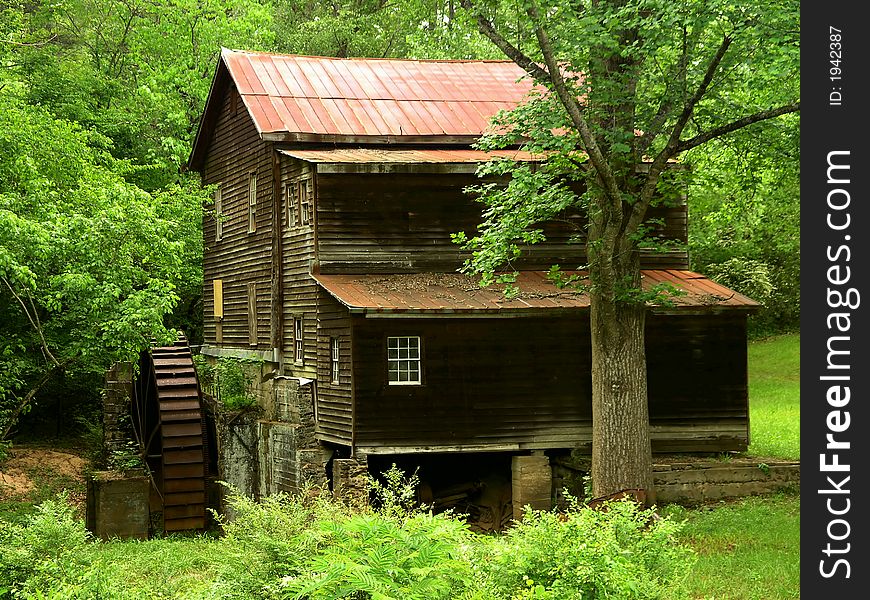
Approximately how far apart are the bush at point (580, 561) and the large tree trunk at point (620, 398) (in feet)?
24.3

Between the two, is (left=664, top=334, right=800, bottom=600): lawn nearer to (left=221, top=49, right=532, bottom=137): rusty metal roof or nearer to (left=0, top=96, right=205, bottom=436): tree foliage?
(left=0, top=96, right=205, bottom=436): tree foliage

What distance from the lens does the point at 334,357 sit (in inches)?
825

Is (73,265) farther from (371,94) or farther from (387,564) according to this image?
(387,564)

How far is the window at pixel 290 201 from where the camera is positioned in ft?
76.5

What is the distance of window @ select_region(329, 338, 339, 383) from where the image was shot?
20766 mm

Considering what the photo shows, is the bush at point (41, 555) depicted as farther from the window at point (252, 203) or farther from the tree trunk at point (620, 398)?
the window at point (252, 203)

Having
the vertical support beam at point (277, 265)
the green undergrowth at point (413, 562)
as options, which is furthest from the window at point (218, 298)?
the green undergrowth at point (413, 562)

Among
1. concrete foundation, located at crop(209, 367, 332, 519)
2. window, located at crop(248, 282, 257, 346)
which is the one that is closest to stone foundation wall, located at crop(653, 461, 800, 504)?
concrete foundation, located at crop(209, 367, 332, 519)

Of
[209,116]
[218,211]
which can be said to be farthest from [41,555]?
[209,116]

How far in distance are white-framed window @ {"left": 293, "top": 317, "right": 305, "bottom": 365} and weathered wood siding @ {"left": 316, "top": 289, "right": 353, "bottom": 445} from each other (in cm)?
181

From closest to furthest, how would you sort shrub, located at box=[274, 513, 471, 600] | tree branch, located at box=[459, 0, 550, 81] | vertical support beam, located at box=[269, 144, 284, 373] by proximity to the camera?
shrub, located at box=[274, 513, 471, 600]
tree branch, located at box=[459, 0, 550, 81]
vertical support beam, located at box=[269, 144, 284, 373]

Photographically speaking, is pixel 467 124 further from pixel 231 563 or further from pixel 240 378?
pixel 231 563

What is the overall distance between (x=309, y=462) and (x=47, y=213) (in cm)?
676

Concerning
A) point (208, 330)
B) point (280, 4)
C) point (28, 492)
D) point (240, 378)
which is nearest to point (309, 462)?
point (240, 378)
